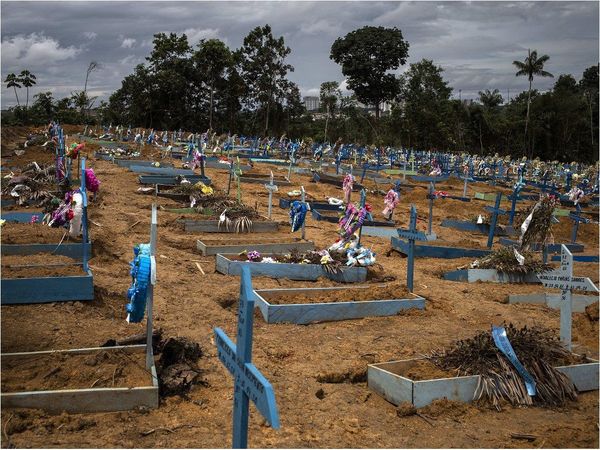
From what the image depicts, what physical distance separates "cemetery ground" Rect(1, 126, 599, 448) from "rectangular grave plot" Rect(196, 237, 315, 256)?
0.72 ft

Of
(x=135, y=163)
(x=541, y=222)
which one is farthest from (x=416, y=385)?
(x=135, y=163)

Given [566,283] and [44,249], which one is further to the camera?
[44,249]

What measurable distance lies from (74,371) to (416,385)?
2973 millimetres

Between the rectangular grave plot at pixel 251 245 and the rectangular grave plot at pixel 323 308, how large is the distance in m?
2.87

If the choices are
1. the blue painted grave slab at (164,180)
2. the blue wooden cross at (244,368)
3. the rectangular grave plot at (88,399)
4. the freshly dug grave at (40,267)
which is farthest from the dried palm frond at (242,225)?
the blue wooden cross at (244,368)

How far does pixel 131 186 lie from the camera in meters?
20.5

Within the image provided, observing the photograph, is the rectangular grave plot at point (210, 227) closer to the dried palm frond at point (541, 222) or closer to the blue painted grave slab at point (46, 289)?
the dried palm frond at point (541, 222)

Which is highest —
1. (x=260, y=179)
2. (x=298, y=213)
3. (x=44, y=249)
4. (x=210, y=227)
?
(x=298, y=213)

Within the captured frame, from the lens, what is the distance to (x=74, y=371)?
18.1 ft

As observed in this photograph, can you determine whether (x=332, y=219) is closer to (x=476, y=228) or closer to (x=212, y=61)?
(x=476, y=228)

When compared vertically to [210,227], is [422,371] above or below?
below

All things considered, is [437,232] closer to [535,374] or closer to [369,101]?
[535,374]

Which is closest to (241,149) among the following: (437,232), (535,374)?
(437,232)

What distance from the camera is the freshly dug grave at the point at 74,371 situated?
529 cm
